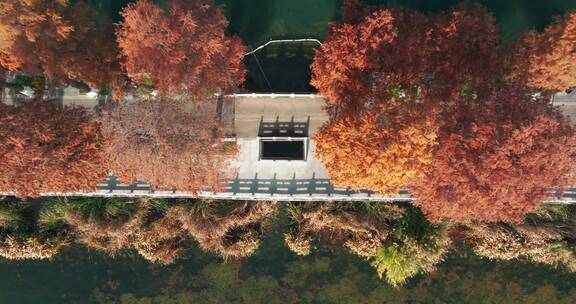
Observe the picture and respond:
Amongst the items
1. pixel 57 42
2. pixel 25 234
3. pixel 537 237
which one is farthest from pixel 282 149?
pixel 25 234

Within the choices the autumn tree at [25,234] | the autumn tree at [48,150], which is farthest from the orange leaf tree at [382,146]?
the autumn tree at [25,234]

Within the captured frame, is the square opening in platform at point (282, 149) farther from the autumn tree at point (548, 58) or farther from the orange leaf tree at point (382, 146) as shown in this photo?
the autumn tree at point (548, 58)

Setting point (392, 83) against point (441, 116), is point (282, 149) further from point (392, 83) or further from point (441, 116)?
point (441, 116)

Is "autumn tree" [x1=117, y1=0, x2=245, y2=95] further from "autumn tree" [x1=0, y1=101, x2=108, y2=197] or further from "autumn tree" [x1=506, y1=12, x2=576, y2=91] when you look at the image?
"autumn tree" [x1=506, y1=12, x2=576, y2=91]

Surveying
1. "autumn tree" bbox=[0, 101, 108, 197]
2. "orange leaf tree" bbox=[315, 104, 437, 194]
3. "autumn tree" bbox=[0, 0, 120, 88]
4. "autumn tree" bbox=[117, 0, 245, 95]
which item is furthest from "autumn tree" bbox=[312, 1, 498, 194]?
"autumn tree" bbox=[0, 101, 108, 197]

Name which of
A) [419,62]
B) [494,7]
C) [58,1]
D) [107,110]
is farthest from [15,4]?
[494,7]

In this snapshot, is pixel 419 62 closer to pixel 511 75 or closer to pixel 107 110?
pixel 511 75
